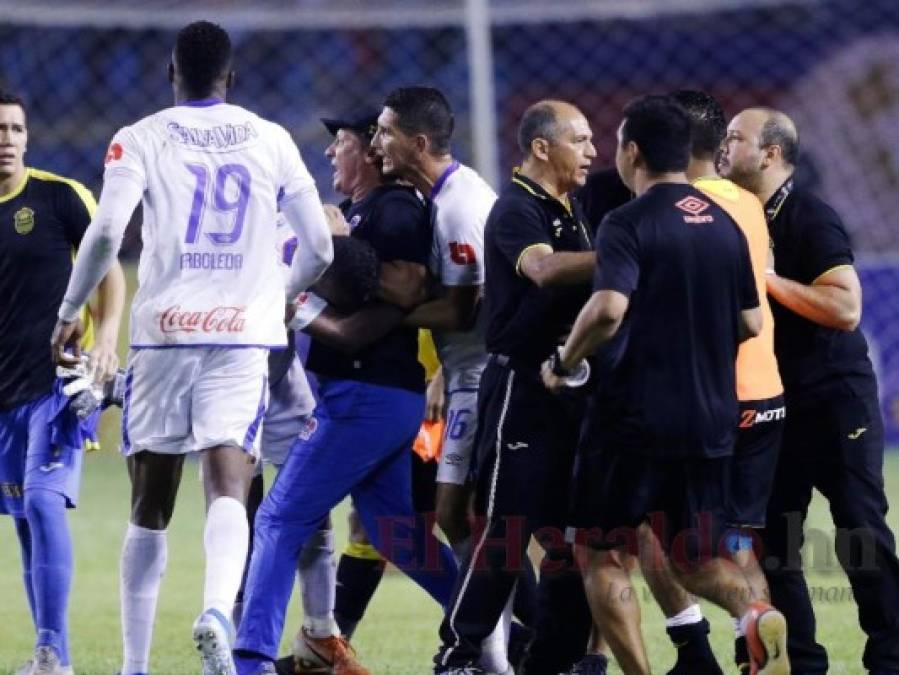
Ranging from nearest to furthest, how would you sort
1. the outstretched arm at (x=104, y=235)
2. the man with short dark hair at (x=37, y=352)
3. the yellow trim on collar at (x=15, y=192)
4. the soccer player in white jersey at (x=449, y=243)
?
the outstretched arm at (x=104, y=235), the soccer player in white jersey at (x=449, y=243), the man with short dark hair at (x=37, y=352), the yellow trim on collar at (x=15, y=192)

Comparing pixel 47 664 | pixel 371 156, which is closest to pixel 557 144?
pixel 371 156

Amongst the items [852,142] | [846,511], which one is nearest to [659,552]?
[846,511]

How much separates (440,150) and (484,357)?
88 cm

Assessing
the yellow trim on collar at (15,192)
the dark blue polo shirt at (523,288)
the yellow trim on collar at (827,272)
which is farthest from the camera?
the yellow trim on collar at (15,192)

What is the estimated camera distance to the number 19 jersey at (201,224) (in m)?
6.76

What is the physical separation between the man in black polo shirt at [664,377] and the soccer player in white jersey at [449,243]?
91 centimetres

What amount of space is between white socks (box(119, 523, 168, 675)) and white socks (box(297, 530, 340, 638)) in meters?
1.01

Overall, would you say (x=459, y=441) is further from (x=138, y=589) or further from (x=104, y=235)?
(x=104, y=235)

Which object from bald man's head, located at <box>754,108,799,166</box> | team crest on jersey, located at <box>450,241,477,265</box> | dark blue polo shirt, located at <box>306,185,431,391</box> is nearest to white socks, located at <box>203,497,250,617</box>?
dark blue polo shirt, located at <box>306,185,431,391</box>

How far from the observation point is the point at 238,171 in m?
6.84

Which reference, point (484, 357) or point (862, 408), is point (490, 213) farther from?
point (862, 408)

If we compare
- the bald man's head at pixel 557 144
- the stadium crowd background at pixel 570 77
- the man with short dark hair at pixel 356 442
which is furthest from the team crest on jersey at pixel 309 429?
the stadium crowd background at pixel 570 77

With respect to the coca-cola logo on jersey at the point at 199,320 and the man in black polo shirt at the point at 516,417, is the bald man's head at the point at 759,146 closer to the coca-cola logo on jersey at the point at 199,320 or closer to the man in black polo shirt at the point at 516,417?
the man in black polo shirt at the point at 516,417

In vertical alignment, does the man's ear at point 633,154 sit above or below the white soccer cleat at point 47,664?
above
